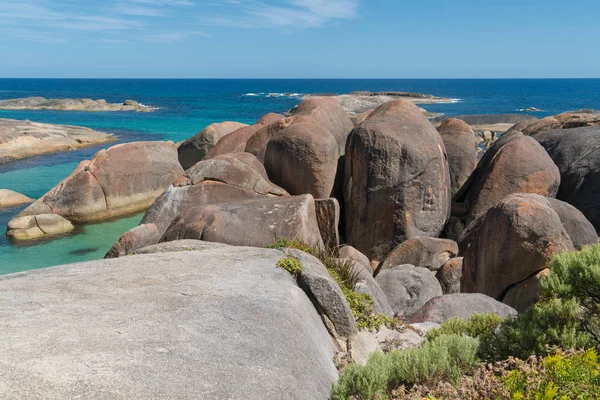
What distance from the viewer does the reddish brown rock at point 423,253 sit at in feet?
53.2

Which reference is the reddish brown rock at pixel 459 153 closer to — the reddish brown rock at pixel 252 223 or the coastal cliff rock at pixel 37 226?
the reddish brown rock at pixel 252 223

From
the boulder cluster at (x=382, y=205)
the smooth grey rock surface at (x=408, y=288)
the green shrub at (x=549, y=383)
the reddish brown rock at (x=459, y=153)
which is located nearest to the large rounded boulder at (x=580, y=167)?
the boulder cluster at (x=382, y=205)

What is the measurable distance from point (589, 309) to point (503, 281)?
660 cm

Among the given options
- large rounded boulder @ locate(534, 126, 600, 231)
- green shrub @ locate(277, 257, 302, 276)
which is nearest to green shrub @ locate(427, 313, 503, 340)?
green shrub @ locate(277, 257, 302, 276)

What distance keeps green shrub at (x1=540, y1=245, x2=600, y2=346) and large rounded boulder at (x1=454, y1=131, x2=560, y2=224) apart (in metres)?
11.1

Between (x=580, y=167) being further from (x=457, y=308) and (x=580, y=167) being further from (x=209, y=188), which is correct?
(x=209, y=188)

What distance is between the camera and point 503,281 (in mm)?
13023

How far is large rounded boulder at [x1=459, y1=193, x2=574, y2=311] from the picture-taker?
12453 millimetres

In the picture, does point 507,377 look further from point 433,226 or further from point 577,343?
point 433,226


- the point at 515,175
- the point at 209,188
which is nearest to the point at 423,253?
the point at 515,175

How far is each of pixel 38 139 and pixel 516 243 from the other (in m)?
42.2

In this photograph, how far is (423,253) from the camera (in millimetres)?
16281

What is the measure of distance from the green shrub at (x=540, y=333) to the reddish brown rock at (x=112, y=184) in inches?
Result: 830

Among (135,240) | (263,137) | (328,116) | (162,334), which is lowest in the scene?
(135,240)
